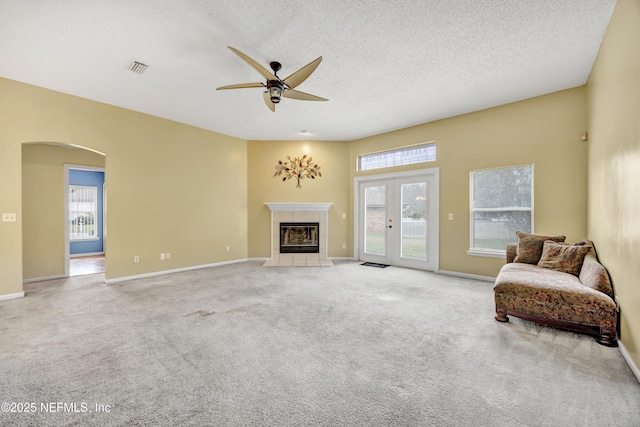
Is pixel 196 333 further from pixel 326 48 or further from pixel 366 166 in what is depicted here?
pixel 366 166

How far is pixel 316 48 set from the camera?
3.00m

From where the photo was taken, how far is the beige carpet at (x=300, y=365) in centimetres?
158

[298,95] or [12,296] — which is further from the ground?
[298,95]

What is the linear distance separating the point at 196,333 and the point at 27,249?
452 centimetres

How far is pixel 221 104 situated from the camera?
454cm

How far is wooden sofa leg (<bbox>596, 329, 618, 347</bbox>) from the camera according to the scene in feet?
7.82

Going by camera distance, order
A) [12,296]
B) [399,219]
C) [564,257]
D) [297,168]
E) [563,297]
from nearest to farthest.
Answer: [563,297], [564,257], [12,296], [399,219], [297,168]

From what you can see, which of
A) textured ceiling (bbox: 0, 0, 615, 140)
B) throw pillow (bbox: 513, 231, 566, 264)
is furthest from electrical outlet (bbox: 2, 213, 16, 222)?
throw pillow (bbox: 513, 231, 566, 264)

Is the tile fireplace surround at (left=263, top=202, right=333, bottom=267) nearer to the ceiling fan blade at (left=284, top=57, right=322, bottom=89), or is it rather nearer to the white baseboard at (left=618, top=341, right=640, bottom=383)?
the ceiling fan blade at (left=284, top=57, right=322, bottom=89)

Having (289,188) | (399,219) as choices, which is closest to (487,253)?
(399,219)

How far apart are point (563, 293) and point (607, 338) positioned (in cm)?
47

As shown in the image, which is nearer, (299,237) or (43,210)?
(43,210)

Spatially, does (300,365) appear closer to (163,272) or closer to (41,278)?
(163,272)

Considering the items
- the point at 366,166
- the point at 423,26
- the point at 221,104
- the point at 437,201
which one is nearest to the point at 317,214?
the point at 366,166
